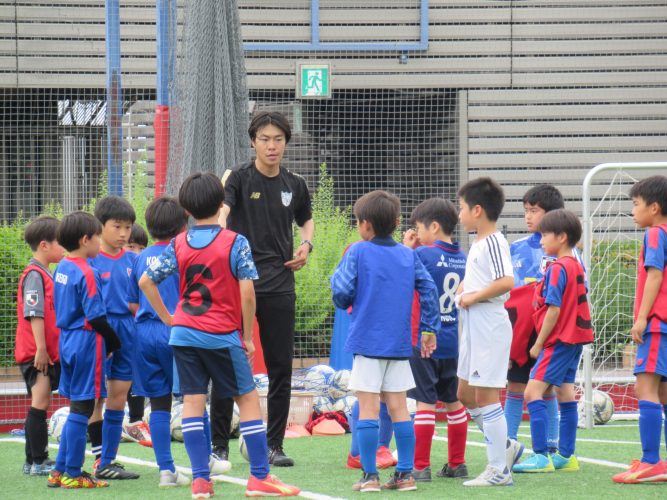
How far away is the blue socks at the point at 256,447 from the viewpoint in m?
5.18

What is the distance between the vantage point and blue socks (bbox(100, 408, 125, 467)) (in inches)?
234

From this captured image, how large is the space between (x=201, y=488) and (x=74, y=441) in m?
0.92

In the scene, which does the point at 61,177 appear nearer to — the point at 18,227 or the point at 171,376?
the point at 18,227

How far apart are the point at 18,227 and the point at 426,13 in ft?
20.5

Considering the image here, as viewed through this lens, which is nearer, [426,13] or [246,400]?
[246,400]

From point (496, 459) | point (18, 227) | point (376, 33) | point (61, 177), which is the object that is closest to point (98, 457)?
point (496, 459)

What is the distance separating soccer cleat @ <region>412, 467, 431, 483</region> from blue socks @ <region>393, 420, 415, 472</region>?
0.42 m

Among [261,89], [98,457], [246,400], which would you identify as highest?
[261,89]

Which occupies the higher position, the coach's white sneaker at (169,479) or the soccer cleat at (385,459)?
the coach's white sneaker at (169,479)

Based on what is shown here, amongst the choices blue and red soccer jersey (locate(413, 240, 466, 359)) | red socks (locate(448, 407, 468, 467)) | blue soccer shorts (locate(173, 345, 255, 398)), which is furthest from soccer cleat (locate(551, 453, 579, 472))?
blue soccer shorts (locate(173, 345, 255, 398))

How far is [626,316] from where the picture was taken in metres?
10.1

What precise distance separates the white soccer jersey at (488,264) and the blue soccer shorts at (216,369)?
130 cm

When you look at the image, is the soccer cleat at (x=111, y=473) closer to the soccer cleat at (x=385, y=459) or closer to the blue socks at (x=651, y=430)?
the soccer cleat at (x=385, y=459)

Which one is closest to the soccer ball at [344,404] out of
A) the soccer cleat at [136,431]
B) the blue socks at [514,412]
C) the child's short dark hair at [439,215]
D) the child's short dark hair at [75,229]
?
the soccer cleat at [136,431]
